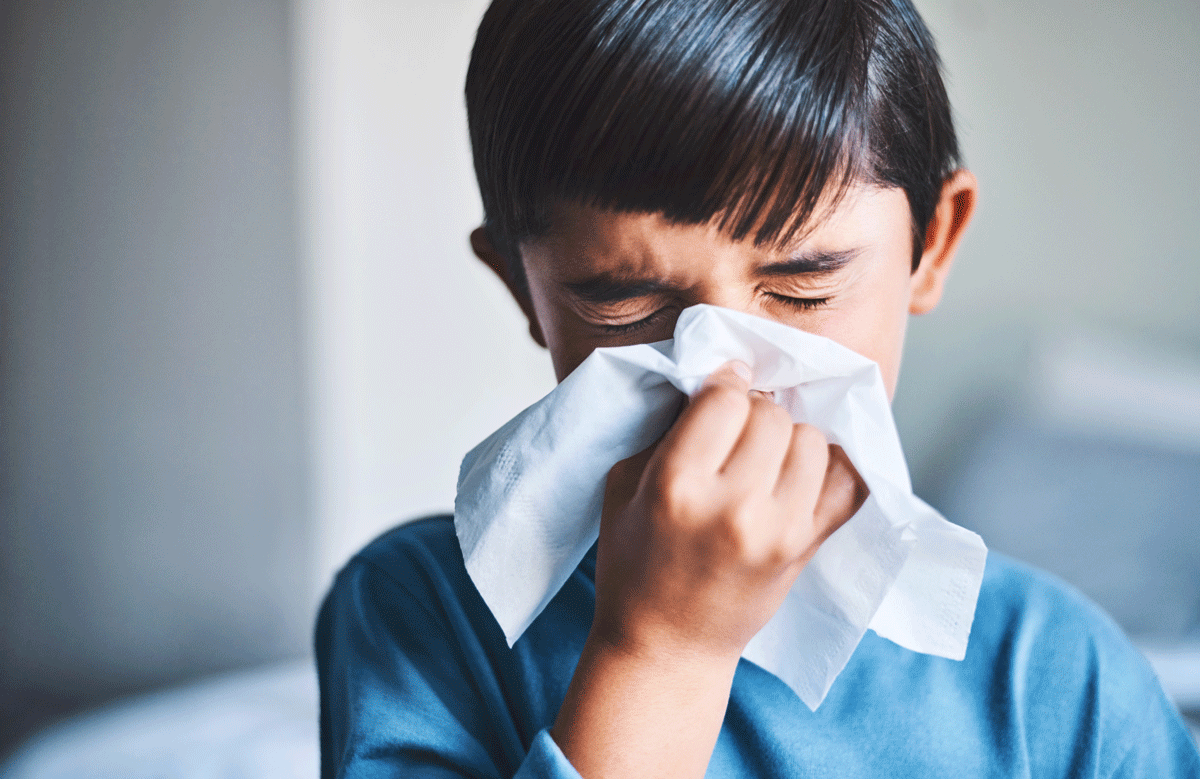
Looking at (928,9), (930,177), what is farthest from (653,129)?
(928,9)

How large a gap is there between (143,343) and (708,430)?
1.11 meters

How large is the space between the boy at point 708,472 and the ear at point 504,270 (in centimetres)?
2

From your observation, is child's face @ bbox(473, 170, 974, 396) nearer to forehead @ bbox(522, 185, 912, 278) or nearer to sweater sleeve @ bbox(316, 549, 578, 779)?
forehead @ bbox(522, 185, 912, 278)

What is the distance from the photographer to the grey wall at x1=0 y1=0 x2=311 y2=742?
1.16m

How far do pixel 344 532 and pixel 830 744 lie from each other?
993 mm

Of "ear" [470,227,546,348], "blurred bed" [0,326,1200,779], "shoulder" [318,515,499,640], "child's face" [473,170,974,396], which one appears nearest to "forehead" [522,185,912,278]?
"child's face" [473,170,974,396]

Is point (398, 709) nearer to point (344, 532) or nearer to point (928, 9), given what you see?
point (344, 532)

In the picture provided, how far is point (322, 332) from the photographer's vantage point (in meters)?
1.28

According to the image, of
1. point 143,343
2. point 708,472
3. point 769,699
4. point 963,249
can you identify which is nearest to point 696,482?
point 708,472

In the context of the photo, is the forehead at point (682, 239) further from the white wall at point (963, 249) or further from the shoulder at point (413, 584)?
the white wall at point (963, 249)

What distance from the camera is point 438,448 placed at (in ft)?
4.45

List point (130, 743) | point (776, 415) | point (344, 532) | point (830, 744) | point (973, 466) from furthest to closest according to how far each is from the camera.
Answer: point (344, 532) → point (973, 466) → point (130, 743) → point (830, 744) → point (776, 415)

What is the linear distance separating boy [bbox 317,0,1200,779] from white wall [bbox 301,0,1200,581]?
26.4 inches

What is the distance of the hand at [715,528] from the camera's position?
1.25 feet
